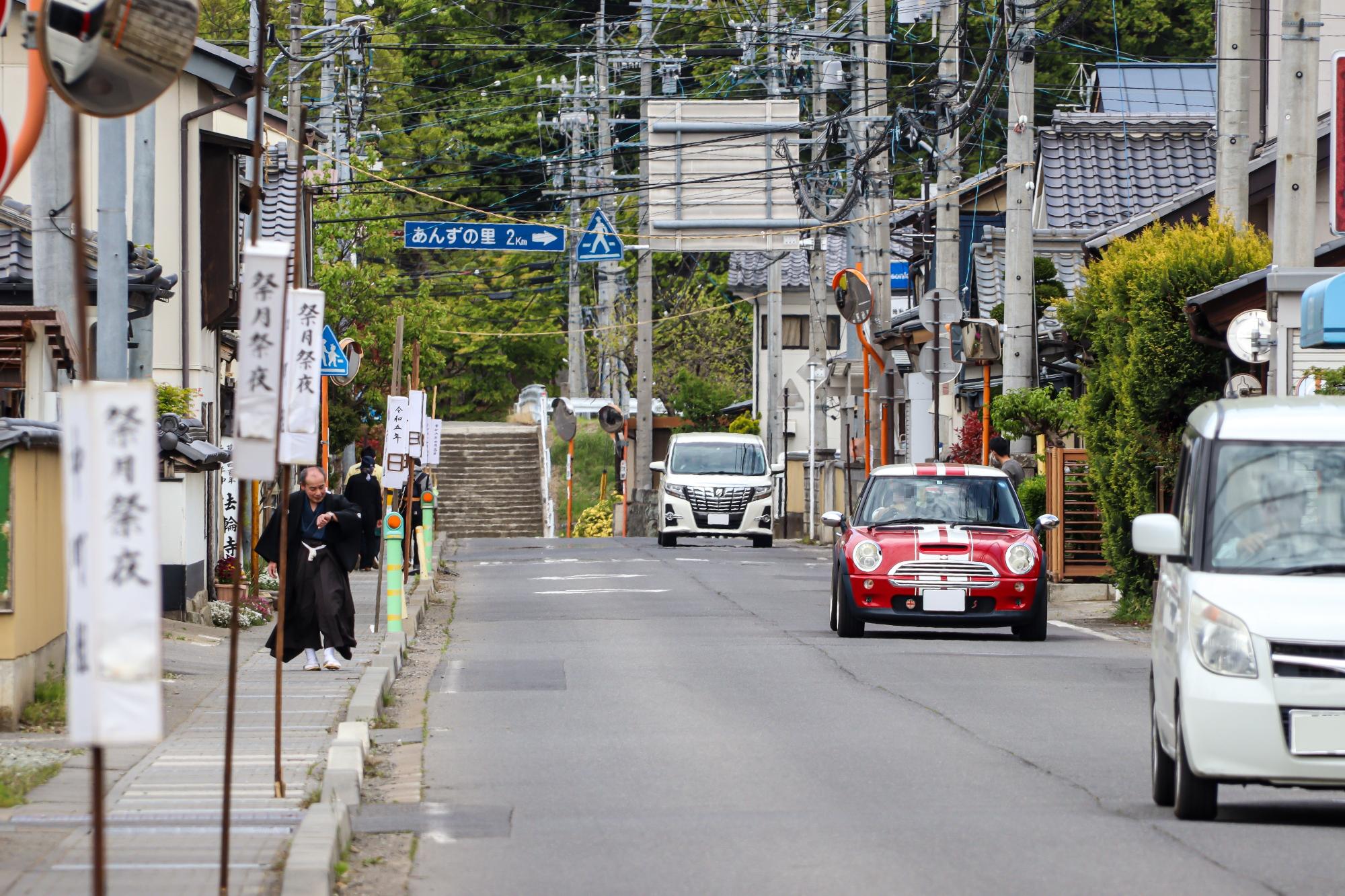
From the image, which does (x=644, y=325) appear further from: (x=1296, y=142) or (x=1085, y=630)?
(x=1296, y=142)

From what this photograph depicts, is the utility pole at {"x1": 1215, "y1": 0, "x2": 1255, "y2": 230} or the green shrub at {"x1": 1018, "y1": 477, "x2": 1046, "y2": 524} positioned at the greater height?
the utility pole at {"x1": 1215, "y1": 0, "x2": 1255, "y2": 230}

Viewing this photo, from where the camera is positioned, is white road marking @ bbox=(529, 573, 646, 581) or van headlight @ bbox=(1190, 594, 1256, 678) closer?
van headlight @ bbox=(1190, 594, 1256, 678)

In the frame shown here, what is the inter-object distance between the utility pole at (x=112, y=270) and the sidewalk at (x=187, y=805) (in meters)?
2.47

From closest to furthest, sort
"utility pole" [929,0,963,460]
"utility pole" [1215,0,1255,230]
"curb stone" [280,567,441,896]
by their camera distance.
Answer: "curb stone" [280,567,441,896]
"utility pole" [1215,0,1255,230]
"utility pole" [929,0,963,460]

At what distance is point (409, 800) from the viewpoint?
991 cm

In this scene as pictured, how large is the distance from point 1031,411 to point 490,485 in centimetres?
3378

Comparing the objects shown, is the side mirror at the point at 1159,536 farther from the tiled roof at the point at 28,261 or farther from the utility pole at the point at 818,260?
the utility pole at the point at 818,260

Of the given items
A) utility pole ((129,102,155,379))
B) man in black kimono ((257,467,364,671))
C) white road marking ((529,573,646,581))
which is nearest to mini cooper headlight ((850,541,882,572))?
man in black kimono ((257,467,364,671))

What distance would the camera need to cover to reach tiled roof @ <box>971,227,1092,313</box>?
1350 inches

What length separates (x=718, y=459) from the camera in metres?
40.3

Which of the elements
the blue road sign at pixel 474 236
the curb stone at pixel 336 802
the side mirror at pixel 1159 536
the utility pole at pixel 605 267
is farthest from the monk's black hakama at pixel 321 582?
the utility pole at pixel 605 267

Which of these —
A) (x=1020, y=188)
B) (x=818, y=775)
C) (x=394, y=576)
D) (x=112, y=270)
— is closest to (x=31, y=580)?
(x=112, y=270)

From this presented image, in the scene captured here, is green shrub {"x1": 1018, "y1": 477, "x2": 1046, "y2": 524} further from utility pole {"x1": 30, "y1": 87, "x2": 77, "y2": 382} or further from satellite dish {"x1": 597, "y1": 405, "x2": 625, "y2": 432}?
satellite dish {"x1": 597, "y1": 405, "x2": 625, "y2": 432}

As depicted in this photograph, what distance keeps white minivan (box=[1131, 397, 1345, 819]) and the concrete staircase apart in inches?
1693
